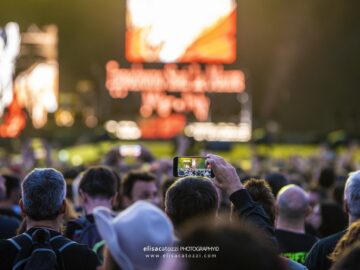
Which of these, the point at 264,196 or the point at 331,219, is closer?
the point at 264,196

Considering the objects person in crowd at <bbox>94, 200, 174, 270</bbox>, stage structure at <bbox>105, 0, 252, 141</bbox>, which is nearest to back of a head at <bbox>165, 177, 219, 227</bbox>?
person in crowd at <bbox>94, 200, 174, 270</bbox>

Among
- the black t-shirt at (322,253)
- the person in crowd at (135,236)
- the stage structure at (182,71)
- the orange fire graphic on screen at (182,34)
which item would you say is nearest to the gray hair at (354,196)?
the black t-shirt at (322,253)

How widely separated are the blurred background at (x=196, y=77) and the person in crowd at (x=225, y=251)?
24.6m

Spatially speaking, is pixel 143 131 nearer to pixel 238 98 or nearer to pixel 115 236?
pixel 238 98

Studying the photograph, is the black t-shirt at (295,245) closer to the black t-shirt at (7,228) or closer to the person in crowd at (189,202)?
the black t-shirt at (7,228)

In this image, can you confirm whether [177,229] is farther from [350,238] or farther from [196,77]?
[196,77]

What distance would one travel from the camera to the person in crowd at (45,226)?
4.11 metres

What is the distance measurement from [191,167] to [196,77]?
28.5 m

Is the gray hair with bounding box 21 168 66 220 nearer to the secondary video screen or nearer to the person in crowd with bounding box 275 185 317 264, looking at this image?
the secondary video screen

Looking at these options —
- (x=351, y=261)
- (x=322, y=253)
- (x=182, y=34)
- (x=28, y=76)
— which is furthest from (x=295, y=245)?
(x=28, y=76)

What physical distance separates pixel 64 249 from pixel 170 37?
99.2 feet

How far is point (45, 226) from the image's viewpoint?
14.2ft

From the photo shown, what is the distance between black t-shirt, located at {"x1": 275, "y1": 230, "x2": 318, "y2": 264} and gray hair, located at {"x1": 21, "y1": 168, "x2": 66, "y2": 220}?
1.89 m

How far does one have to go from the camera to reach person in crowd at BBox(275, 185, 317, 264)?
5.89 metres
